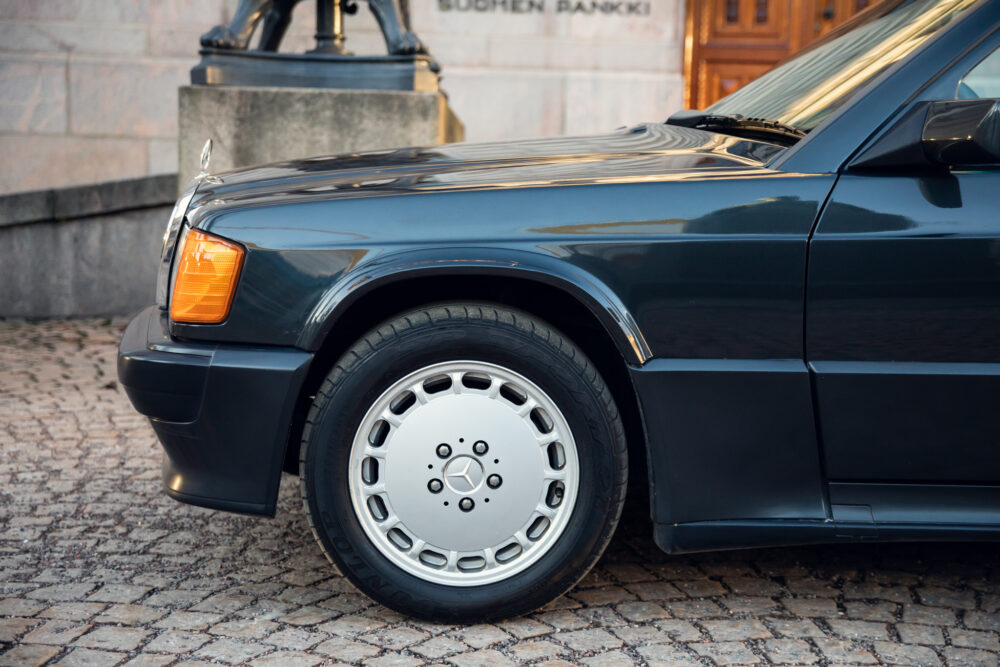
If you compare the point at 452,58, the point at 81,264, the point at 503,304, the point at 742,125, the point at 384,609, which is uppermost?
the point at 452,58

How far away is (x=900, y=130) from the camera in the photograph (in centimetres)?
256

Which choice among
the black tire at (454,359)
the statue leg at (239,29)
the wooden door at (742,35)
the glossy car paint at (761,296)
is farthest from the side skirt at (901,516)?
the wooden door at (742,35)

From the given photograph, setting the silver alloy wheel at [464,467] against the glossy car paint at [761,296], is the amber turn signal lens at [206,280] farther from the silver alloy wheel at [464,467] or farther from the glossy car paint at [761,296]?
the silver alloy wheel at [464,467]

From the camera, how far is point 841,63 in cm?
316

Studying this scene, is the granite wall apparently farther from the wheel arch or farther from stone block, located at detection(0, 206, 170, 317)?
the wheel arch

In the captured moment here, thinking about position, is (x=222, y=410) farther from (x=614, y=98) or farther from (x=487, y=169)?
(x=614, y=98)

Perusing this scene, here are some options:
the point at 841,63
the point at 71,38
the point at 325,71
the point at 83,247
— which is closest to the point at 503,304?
the point at 841,63

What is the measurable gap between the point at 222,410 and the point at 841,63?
6.51 feet

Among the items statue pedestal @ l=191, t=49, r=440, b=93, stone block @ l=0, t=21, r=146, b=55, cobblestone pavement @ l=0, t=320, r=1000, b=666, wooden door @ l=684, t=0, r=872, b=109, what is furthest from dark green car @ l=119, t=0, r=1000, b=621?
stone block @ l=0, t=21, r=146, b=55

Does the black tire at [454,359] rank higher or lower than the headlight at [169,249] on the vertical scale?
lower

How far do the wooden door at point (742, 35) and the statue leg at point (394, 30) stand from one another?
4.64 meters

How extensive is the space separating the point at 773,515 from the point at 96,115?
9.76 m

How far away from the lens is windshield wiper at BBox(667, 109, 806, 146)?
292cm

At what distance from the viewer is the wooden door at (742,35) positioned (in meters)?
10.8
